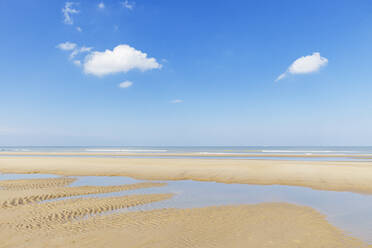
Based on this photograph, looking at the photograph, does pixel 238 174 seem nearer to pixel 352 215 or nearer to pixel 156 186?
pixel 156 186

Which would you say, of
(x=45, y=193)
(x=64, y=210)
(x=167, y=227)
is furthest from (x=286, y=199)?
(x=45, y=193)

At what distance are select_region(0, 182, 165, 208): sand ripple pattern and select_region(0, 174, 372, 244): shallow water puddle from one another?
43.8 inches

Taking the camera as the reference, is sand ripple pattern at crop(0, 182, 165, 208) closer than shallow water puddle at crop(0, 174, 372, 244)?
No

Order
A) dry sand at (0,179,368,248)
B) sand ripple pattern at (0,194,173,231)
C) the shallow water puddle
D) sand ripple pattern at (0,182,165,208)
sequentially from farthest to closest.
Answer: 1. sand ripple pattern at (0,182,165,208)
2. the shallow water puddle
3. sand ripple pattern at (0,194,173,231)
4. dry sand at (0,179,368,248)

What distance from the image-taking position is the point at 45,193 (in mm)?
12430

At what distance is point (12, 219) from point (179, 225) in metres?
6.04

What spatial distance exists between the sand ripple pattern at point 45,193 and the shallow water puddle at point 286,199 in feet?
3.65

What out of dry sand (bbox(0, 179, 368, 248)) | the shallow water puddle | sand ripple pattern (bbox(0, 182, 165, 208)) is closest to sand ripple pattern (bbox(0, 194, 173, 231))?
dry sand (bbox(0, 179, 368, 248))

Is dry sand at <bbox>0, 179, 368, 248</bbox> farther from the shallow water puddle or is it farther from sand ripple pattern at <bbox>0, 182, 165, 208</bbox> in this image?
sand ripple pattern at <bbox>0, 182, 165, 208</bbox>

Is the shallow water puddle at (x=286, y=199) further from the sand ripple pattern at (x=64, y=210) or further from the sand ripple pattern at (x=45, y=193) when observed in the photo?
the sand ripple pattern at (x=45, y=193)

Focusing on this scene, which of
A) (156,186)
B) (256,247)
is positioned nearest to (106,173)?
(156,186)

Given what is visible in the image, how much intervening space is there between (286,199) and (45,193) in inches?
510

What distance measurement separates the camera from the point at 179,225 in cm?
750

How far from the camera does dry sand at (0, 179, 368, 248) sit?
619cm
